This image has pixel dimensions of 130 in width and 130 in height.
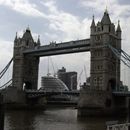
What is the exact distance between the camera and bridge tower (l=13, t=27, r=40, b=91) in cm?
8950

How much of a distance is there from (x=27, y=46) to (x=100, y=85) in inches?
1166

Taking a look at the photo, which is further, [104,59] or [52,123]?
[104,59]

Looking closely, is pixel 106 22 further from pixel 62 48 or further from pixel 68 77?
pixel 68 77

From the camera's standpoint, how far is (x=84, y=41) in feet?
240

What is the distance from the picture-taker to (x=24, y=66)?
3533 inches

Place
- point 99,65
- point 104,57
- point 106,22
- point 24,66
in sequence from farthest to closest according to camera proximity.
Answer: point 24,66
point 99,65
point 106,22
point 104,57

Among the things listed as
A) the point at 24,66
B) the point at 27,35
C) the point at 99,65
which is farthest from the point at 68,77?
the point at 99,65

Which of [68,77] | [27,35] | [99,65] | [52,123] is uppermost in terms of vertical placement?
[27,35]

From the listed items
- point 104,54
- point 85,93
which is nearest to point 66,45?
point 104,54

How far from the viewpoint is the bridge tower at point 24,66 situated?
294 feet

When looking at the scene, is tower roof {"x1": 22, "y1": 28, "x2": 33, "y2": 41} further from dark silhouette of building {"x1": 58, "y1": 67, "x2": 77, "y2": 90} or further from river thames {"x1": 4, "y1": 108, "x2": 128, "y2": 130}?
dark silhouette of building {"x1": 58, "y1": 67, "x2": 77, "y2": 90}

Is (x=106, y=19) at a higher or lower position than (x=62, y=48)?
higher

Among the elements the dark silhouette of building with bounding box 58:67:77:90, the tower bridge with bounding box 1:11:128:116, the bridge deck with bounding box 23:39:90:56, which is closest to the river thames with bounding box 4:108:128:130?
the tower bridge with bounding box 1:11:128:116

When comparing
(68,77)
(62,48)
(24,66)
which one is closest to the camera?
(62,48)
